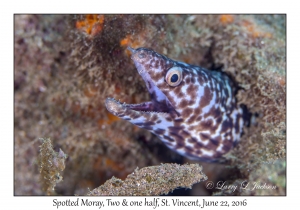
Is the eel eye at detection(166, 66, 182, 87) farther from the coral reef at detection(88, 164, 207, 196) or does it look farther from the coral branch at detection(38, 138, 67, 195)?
the coral branch at detection(38, 138, 67, 195)

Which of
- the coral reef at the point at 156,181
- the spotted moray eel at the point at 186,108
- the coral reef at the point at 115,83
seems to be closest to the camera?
the coral reef at the point at 156,181

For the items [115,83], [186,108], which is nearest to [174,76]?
[186,108]

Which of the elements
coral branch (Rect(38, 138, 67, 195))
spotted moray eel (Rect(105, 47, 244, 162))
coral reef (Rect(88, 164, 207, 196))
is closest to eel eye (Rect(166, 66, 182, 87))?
spotted moray eel (Rect(105, 47, 244, 162))

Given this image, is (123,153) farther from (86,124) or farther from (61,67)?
(61,67)

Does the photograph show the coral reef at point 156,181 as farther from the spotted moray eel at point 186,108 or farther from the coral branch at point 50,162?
the spotted moray eel at point 186,108

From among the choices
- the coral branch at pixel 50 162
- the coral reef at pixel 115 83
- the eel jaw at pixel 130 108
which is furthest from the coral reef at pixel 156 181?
the coral reef at pixel 115 83

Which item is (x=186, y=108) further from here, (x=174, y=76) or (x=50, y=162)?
(x=50, y=162)
